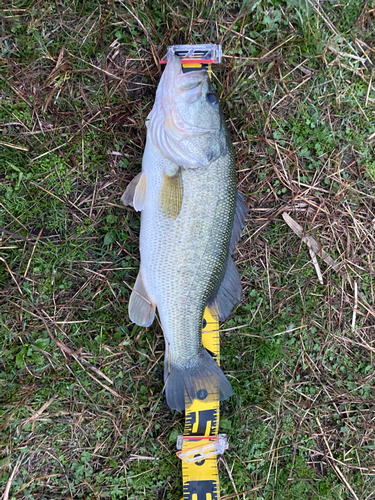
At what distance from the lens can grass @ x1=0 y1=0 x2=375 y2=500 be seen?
244cm

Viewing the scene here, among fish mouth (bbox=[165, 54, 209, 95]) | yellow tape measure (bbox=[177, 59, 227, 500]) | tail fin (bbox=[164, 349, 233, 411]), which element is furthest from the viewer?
yellow tape measure (bbox=[177, 59, 227, 500])

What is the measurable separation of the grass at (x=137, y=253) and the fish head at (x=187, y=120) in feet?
1.57

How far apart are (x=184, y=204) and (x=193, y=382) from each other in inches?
55.6

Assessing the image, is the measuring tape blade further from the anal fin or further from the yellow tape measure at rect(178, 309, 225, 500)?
the anal fin

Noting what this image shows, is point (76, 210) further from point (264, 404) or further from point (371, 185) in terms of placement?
point (371, 185)

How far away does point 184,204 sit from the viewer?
6.97 feet

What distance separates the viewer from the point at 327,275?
9.86 feet

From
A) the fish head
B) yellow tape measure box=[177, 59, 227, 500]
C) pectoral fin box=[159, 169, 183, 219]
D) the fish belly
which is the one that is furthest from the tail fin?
the fish head

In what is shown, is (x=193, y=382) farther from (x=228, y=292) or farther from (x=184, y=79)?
(x=184, y=79)

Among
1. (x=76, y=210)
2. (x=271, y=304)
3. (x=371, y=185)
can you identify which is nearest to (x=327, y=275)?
(x=271, y=304)

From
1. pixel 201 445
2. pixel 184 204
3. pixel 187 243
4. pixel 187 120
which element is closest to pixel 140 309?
pixel 187 243

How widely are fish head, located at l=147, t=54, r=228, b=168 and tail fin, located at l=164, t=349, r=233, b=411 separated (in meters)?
1.52

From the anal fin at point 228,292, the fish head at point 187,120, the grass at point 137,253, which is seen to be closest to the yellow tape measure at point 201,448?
the grass at point 137,253

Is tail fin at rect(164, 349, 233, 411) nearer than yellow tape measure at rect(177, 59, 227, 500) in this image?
Yes
